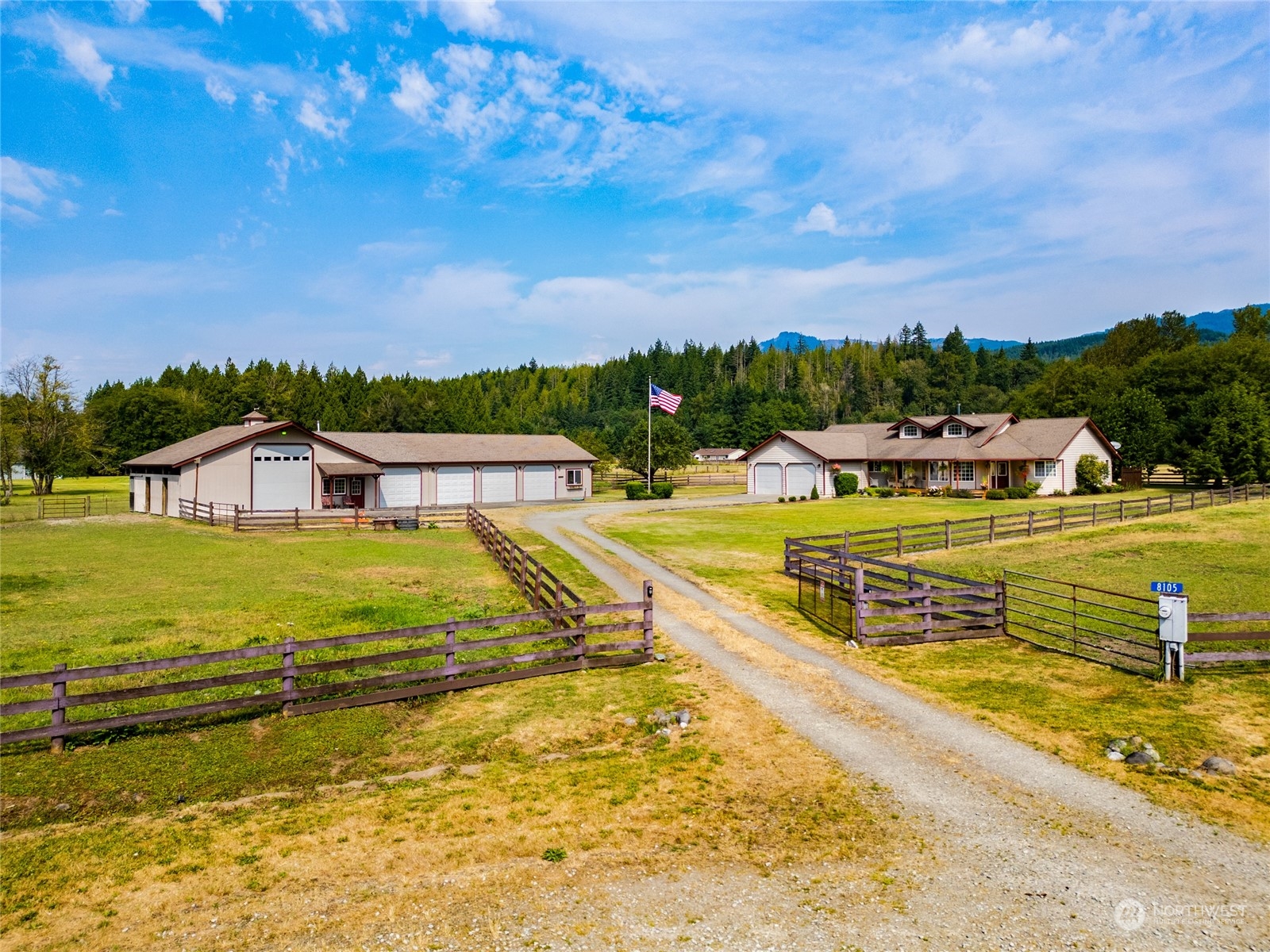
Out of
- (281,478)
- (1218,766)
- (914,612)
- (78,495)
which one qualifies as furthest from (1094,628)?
(78,495)

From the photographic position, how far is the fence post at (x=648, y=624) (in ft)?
44.7

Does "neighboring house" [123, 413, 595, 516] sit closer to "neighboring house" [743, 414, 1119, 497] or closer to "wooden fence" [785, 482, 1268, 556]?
"neighboring house" [743, 414, 1119, 497]

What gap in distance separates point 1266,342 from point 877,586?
70.8 m

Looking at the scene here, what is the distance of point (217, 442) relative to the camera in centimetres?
4188

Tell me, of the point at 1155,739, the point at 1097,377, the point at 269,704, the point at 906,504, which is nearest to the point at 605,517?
the point at 906,504

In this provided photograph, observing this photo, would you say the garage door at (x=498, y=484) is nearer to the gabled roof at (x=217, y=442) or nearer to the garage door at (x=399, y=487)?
the garage door at (x=399, y=487)

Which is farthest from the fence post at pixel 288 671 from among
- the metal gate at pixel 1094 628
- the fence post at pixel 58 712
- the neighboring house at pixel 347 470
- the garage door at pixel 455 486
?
the garage door at pixel 455 486

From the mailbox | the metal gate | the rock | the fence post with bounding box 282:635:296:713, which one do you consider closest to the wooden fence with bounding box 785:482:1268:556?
the metal gate

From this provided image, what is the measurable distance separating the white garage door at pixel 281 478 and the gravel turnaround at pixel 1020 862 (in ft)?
127

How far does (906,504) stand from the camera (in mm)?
48625

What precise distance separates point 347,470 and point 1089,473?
172 ft

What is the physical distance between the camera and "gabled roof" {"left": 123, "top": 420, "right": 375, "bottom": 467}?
3978cm

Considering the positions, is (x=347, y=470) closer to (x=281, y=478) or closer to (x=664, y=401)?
(x=281, y=478)

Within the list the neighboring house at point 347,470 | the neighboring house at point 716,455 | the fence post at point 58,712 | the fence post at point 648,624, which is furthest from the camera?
the neighboring house at point 716,455
